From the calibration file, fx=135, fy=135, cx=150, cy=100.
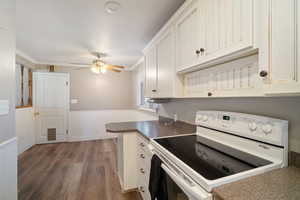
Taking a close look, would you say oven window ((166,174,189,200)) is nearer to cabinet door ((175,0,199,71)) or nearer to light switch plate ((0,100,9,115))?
cabinet door ((175,0,199,71))

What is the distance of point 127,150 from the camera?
1.76 meters

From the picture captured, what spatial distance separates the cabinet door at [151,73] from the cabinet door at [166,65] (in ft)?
0.49

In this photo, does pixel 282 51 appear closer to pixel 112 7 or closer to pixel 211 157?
pixel 211 157

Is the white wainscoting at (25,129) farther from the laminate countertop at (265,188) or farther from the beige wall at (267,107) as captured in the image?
the laminate countertop at (265,188)

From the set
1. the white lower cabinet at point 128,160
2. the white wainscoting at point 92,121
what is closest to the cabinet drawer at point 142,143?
the white lower cabinet at point 128,160

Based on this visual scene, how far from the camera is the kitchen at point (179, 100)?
685 millimetres

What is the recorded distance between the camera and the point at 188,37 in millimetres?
1312

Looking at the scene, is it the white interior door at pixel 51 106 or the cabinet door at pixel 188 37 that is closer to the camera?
the cabinet door at pixel 188 37

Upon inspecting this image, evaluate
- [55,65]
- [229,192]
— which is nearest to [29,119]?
[55,65]

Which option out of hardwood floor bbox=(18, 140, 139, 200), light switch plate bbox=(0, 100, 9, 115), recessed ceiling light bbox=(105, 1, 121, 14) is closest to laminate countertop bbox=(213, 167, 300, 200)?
hardwood floor bbox=(18, 140, 139, 200)

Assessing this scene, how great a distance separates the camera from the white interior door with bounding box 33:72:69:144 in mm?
3877

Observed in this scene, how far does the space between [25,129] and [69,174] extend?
2.15 meters

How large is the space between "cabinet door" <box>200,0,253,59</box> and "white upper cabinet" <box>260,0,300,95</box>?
116 millimetres

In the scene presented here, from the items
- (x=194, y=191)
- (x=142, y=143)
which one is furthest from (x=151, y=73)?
(x=194, y=191)
